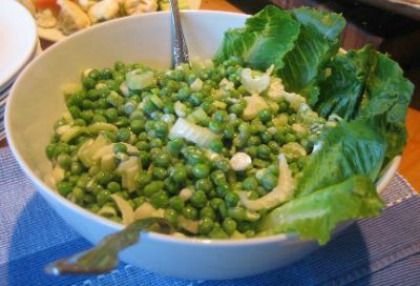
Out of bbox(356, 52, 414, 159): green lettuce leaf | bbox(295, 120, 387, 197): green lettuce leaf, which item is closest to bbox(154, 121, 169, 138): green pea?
bbox(295, 120, 387, 197): green lettuce leaf

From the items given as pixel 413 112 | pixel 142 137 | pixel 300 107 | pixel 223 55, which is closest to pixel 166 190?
pixel 142 137

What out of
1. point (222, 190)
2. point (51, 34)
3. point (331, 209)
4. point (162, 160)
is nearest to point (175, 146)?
point (162, 160)

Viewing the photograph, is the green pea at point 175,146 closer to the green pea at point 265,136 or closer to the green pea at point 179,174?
the green pea at point 179,174

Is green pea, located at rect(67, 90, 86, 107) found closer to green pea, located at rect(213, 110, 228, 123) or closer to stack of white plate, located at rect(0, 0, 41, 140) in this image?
stack of white plate, located at rect(0, 0, 41, 140)

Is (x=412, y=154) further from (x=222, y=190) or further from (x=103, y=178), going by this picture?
(x=103, y=178)

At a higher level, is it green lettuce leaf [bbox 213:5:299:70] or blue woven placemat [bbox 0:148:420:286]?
green lettuce leaf [bbox 213:5:299:70]

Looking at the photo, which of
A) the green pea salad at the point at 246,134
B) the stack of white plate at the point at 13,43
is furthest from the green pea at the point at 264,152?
the stack of white plate at the point at 13,43
